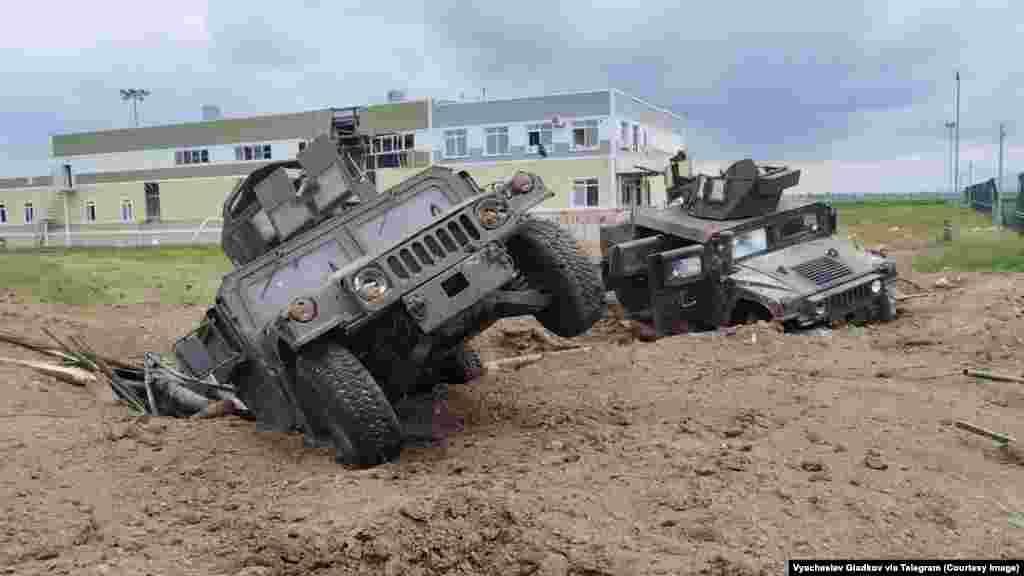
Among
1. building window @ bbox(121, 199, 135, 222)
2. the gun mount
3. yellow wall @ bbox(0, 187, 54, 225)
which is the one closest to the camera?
the gun mount

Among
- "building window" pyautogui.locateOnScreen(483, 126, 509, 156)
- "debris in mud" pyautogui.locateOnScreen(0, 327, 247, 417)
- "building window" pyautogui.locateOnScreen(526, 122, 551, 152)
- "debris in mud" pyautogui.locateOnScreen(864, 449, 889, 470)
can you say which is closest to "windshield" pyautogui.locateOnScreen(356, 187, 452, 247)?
"debris in mud" pyautogui.locateOnScreen(0, 327, 247, 417)

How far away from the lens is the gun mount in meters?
10.5

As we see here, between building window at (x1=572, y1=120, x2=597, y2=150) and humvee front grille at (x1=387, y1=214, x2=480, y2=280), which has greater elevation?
building window at (x1=572, y1=120, x2=597, y2=150)

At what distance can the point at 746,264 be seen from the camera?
32.9ft

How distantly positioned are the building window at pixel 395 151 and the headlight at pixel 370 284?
3637 cm

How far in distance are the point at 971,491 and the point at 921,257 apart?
52.9ft

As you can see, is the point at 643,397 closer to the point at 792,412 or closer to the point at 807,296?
the point at 792,412

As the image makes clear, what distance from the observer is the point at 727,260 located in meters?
9.99

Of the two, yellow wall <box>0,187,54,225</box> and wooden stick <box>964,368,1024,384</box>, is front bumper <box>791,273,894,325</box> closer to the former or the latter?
wooden stick <box>964,368,1024,384</box>

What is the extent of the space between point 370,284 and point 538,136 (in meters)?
34.9

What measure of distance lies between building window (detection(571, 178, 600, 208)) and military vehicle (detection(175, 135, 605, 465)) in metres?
32.3

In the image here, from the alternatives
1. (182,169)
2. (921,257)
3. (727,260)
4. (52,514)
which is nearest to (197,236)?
(182,169)

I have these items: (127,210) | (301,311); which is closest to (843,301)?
(301,311)

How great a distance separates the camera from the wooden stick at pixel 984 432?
17.1 ft
